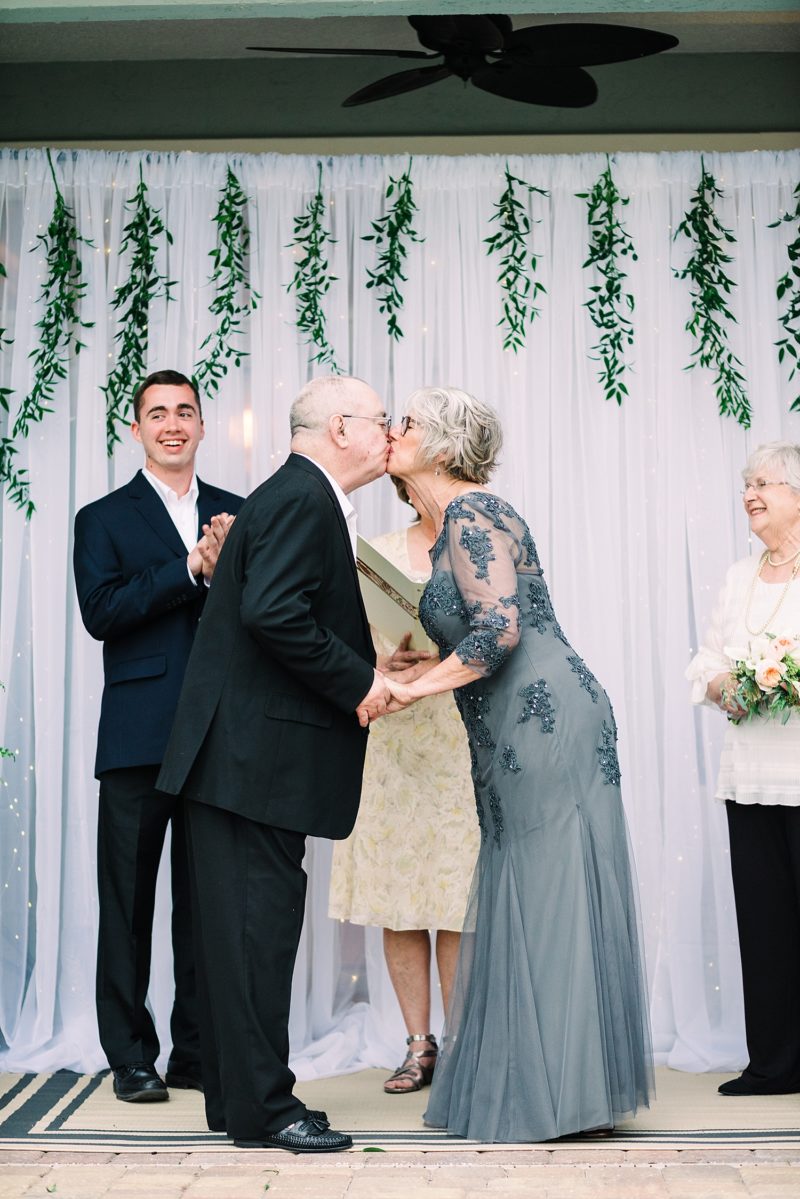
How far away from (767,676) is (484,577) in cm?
86

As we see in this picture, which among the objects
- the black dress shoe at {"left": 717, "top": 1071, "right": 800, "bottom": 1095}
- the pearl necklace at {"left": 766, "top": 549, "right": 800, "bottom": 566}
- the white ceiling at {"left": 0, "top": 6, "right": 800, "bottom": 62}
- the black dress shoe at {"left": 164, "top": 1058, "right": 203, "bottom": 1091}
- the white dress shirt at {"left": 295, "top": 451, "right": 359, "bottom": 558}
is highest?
the white ceiling at {"left": 0, "top": 6, "right": 800, "bottom": 62}

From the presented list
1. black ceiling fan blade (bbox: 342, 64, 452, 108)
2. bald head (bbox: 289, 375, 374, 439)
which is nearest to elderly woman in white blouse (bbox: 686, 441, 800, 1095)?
bald head (bbox: 289, 375, 374, 439)

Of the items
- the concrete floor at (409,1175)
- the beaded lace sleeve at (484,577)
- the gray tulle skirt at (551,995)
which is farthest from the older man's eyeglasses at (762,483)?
the concrete floor at (409,1175)

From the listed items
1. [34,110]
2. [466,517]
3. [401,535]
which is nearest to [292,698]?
[466,517]

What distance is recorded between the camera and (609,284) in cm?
481

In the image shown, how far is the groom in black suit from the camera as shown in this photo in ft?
10.3

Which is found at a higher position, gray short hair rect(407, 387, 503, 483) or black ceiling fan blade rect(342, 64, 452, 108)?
black ceiling fan blade rect(342, 64, 452, 108)

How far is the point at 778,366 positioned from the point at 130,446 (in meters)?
2.23

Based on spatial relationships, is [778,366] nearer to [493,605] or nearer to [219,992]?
[493,605]

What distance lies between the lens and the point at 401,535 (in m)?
4.07

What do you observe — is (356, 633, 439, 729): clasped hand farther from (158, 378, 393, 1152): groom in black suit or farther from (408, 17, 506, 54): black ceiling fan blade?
(408, 17, 506, 54): black ceiling fan blade

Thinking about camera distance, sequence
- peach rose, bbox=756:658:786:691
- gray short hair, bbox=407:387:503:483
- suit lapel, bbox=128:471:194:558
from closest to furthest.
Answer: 1. gray short hair, bbox=407:387:503:483
2. peach rose, bbox=756:658:786:691
3. suit lapel, bbox=128:471:194:558

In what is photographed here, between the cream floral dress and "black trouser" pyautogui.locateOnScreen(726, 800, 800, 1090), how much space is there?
0.77 metres

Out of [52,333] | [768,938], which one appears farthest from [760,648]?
[52,333]
